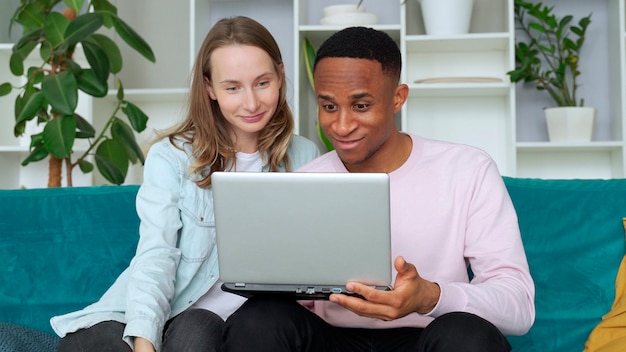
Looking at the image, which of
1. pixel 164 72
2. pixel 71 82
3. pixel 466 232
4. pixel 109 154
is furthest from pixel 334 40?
pixel 164 72

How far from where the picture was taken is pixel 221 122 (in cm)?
180

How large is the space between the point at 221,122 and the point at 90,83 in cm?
115

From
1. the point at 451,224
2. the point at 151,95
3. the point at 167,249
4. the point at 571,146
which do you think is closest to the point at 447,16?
the point at 571,146

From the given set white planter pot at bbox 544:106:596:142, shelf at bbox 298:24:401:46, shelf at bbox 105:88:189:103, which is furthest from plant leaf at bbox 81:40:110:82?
white planter pot at bbox 544:106:596:142

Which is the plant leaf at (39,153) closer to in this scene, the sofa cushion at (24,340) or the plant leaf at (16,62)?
the plant leaf at (16,62)

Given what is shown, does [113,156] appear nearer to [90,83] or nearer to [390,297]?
[90,83]

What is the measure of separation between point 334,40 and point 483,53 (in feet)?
6.30

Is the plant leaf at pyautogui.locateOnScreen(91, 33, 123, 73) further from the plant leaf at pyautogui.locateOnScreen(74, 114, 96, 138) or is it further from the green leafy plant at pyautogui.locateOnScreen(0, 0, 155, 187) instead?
the plant leaf at pyautogui.locateOnScreen(74, 114, 96, 138)

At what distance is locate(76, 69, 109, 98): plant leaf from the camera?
2766 millimetres

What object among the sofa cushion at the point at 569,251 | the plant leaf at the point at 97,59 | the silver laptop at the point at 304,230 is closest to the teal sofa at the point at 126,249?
the sofa cushion at the point at 569,251

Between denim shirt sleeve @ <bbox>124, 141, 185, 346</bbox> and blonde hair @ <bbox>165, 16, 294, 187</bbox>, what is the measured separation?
0.21 feet

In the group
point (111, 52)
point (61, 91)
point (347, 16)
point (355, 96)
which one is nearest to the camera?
point (355, 96)

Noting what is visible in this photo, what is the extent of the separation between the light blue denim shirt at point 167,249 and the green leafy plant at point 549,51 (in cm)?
169

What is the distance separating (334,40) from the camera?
151cm
